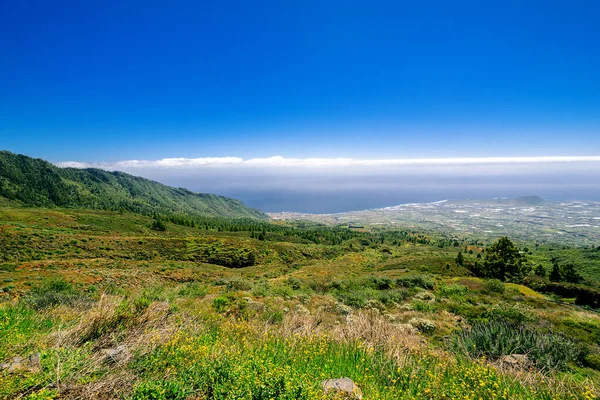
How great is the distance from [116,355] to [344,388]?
11.3ft

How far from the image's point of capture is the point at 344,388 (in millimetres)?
3684

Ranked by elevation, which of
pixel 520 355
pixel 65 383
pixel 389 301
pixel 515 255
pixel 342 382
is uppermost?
pixel 65 383

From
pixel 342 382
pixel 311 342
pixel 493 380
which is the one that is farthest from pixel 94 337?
pixel 493 380

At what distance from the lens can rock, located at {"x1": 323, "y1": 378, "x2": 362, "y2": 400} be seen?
3.53 m

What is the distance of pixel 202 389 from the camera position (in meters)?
3.35

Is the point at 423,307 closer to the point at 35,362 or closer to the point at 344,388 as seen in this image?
the point at 344,388

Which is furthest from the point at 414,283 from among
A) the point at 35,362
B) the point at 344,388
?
the point at 35,362

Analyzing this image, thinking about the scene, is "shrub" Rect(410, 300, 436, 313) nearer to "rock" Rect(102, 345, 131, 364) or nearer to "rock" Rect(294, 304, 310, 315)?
"rock" Rect(294, 304, 310, 315)

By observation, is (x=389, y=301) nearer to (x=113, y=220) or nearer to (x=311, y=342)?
(x=311, y=342)

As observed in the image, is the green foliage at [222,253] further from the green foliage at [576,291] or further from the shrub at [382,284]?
the green foliage at [576,291]

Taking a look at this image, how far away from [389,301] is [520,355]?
9348 mm

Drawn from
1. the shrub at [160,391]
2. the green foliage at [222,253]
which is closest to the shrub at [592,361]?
the shrub at [160,391]

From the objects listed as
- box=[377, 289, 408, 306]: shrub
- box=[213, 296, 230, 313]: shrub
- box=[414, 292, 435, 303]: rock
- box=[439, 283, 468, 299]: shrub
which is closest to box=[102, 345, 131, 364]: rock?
box=[213, 296, 230, 313]: shrub

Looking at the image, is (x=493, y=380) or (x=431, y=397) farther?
(x=493, y=380)
